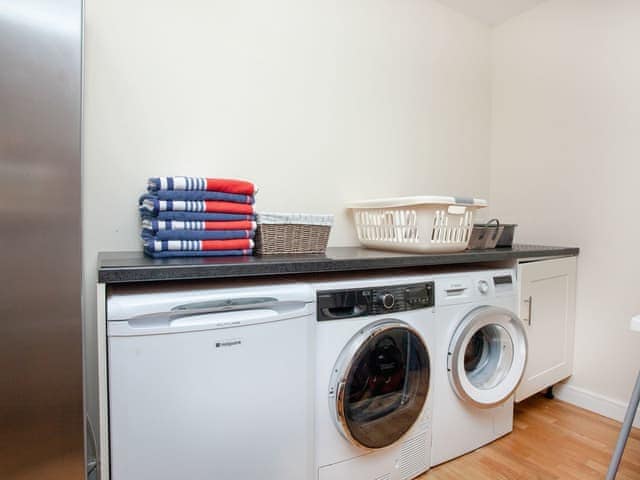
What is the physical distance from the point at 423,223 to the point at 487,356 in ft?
2.42

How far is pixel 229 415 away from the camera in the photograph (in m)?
1.08

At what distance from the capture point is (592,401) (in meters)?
2.13

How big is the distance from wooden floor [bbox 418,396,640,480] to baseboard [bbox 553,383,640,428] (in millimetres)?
42

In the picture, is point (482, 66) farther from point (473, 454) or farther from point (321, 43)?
point (473, 454)

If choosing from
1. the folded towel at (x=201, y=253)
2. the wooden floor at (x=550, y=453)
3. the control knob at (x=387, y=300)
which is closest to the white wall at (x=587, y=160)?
the wooden floor at (x=550, y=453)

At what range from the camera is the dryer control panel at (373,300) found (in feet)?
4.19

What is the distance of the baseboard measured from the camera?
202 cm

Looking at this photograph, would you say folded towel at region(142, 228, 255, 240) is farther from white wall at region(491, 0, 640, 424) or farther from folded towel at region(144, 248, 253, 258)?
white wall at region(491, 0, 640, 424)

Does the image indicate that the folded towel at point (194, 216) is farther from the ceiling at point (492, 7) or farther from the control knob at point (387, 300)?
the ceiling at point (492, 7)

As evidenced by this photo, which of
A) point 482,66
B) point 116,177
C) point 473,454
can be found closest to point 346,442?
point 473,454

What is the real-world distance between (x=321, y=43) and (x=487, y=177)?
149cm

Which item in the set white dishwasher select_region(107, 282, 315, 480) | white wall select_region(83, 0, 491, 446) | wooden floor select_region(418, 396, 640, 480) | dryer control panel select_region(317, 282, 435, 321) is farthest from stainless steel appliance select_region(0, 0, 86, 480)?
wooden floor select_region(418, 396, 640, 480)

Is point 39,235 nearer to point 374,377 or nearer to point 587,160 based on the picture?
point 374,377

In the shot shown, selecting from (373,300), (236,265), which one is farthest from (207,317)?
(373,300)
